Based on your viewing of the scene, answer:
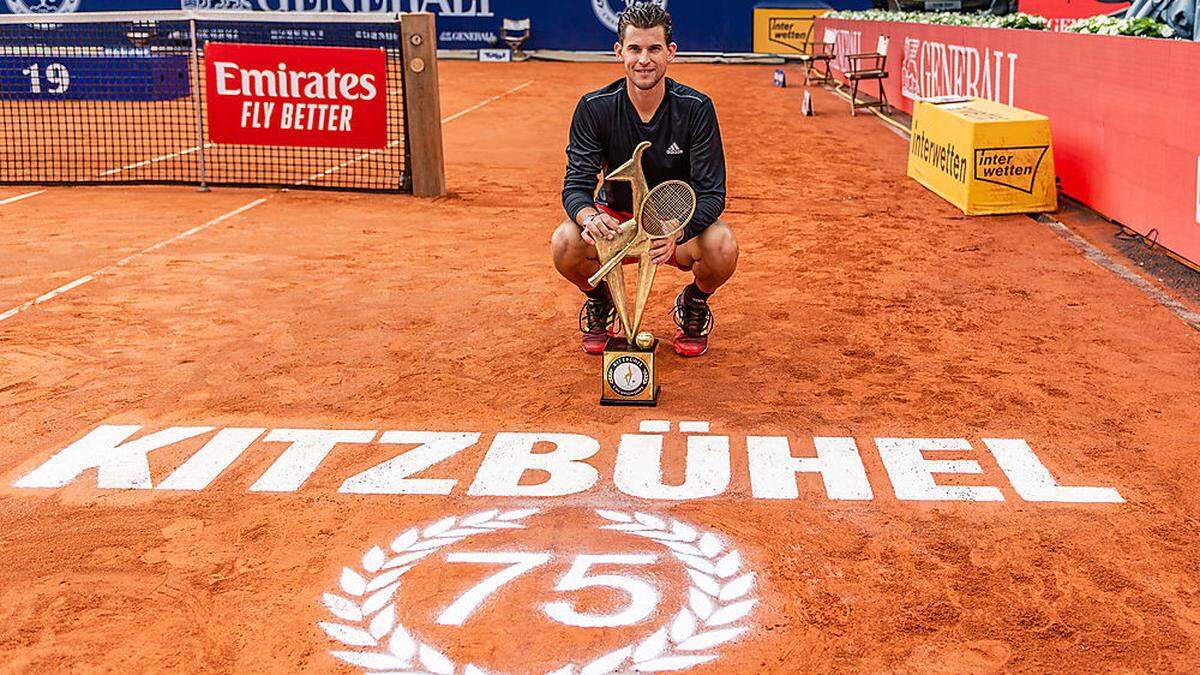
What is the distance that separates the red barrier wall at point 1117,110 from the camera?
8633 mm

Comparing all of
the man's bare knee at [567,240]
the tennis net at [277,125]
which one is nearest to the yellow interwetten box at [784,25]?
the tennis net at [277,125]

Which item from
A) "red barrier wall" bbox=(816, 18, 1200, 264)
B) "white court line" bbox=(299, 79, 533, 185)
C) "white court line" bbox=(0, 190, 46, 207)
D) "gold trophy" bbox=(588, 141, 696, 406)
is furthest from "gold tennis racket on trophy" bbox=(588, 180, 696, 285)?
"white court line" bbox=(0, 190, 46, 207)

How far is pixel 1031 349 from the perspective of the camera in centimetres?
650

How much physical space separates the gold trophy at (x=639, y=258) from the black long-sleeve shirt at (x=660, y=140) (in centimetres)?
35

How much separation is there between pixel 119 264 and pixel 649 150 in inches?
184

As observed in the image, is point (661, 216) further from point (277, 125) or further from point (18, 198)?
point (18, 198)

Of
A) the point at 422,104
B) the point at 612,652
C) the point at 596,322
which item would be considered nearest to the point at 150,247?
the point at 422,104

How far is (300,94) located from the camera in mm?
11875

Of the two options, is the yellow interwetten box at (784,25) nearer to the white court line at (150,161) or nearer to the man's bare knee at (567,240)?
the white court line at (150,161)

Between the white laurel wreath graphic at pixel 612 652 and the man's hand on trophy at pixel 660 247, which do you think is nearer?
the white laurel wreath graphic at pixel 612 652

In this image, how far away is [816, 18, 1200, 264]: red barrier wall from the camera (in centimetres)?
863

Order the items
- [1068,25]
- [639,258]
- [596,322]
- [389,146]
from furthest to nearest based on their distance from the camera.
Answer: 1. [1068,25]
2. [389,146]
3. [596,322]
4. [639,258]

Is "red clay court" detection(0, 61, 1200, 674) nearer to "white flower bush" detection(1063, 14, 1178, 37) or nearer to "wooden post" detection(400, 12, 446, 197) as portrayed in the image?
"wooden post" detection(400, 12, 446, 197)

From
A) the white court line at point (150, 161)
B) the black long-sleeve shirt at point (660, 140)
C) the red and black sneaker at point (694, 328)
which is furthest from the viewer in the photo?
the white court line at point (150, 161)
